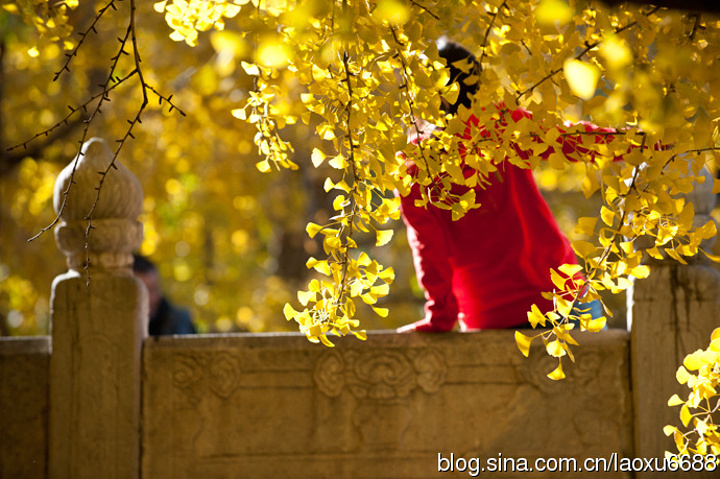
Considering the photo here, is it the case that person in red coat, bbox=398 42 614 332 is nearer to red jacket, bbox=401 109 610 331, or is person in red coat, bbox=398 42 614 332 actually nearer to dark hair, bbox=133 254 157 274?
red jacket, bbox=401 109 610 331

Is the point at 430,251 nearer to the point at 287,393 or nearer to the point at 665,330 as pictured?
the point at 287,393

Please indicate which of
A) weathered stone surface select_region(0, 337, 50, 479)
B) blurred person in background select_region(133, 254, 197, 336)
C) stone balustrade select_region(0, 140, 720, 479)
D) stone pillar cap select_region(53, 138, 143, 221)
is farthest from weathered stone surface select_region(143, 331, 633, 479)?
blurred person in background select_region(133, 254, 197, 336)

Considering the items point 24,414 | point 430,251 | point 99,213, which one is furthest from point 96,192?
point 430,251

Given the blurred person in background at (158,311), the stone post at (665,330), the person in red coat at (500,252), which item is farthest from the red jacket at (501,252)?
the blurred person in background at (158,311)

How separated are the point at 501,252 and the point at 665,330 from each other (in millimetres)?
742

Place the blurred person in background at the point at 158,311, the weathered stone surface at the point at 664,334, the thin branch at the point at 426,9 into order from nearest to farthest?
the thin branch at the point at 426,9 < the weathered stone surface at the point at 664,334 < the blurred person in background at the point at 158,311

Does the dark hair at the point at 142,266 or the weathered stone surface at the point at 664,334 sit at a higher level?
the dark hair at the point at 142,266

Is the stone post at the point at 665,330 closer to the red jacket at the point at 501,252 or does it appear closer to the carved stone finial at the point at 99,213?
the red jacket at the point at 501,252

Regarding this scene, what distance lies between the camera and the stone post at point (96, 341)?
10.3ft

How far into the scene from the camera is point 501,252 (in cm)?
308

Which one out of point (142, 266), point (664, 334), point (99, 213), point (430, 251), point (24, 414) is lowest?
point (24, 414)

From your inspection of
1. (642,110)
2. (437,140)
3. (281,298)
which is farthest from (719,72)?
(281,298)

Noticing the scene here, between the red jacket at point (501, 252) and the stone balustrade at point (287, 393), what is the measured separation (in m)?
0.16

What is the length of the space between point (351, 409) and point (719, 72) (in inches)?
86.3
